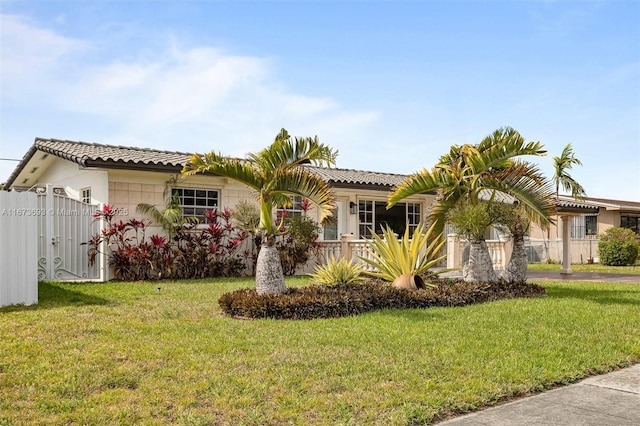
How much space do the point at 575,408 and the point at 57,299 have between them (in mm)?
8526

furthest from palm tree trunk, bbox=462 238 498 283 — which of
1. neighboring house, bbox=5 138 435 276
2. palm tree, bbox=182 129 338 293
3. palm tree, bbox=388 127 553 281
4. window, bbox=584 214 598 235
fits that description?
window, bbox=584 214 598 235

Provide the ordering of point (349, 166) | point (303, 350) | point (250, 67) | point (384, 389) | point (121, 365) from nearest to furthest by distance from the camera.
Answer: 1. point (384, 389)
2. point (121, 365)
3. point (303, 350)
4. point (250, 67)
5. point (349, 166)

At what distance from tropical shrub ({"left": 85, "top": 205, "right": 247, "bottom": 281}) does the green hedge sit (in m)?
5.16

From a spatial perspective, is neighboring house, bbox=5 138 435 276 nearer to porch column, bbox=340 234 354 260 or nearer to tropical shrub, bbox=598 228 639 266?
porch column, bbox=340 234 354 260

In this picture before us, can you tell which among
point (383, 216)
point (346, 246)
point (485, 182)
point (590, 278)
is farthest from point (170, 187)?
point (590, 278)

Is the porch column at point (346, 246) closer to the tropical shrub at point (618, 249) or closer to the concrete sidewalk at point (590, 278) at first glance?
the concrete sidewalk at point (590, 278)

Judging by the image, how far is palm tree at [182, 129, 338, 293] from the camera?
31.0 feet

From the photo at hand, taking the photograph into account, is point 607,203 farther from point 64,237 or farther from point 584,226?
point 64,237

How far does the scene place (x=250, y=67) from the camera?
11.7 m

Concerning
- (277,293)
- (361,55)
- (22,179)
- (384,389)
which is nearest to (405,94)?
(361,55)

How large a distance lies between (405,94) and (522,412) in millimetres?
9041

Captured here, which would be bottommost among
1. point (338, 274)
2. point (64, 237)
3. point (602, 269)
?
point (602, 269)

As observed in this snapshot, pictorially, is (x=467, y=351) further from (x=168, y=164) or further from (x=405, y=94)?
(x=168, y=164)

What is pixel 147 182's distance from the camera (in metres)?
15.1
